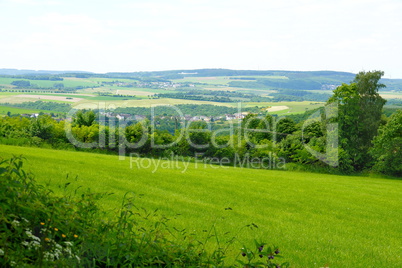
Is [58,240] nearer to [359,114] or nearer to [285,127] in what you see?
[359,114]

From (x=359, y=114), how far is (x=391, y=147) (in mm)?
7613

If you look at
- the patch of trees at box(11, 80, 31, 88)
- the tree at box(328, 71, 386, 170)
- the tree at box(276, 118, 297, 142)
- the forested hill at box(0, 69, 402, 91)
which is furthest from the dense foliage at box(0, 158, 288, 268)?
the forested hill at box(0, 69, 402, 91)

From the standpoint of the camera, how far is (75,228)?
14.0ft

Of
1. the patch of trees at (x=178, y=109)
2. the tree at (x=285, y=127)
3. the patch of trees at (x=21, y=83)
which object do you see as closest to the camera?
the patch of trees at (x=178, y=109)

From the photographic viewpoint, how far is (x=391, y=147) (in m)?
43.8

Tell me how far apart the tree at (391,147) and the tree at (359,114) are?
3.26m

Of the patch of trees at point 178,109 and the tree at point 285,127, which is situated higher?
the patch of trees at point 178,109

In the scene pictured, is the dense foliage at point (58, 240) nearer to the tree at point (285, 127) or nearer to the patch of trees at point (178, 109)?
the patch of trees at point (178, 109)

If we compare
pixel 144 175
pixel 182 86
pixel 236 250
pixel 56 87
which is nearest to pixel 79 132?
pixel 144 175

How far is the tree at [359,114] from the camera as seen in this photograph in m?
47.4

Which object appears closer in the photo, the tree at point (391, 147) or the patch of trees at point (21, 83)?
the tree at point (391, 147)

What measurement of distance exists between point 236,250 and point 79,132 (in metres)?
30.1

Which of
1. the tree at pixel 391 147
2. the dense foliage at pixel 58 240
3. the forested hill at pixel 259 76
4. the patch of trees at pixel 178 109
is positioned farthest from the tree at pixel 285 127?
the forested hill at pixel 259 76

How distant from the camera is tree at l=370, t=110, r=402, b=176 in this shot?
140 feet
